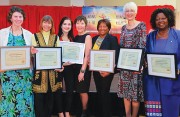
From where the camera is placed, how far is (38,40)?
2.89m

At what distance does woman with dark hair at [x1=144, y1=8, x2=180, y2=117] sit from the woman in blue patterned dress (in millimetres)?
1462

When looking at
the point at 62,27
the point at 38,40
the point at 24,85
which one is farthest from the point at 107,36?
the point at 24,85

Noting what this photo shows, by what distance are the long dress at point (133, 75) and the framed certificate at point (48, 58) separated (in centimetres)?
83

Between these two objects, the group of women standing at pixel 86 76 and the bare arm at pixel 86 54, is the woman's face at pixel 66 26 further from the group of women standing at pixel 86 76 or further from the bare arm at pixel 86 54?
the bare arm at pixel 86 54

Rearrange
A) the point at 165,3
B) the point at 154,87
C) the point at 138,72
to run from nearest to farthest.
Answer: the point at 154,87 → the point at 138,72 → the point at 165,3

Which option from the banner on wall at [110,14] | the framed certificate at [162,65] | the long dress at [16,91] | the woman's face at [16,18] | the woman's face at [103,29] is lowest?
the long dress at [16,91]

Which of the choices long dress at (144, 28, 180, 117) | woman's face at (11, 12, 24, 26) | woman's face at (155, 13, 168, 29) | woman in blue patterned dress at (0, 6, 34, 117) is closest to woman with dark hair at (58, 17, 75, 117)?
woman in blue patterned dress at (0, 6, 34, 117)

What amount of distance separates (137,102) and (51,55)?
1.24 m

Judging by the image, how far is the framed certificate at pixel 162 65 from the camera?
2.41 metres

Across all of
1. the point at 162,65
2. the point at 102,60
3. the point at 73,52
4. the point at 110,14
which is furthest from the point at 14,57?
the point at 110,14

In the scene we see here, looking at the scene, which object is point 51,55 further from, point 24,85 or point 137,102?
point 137,102

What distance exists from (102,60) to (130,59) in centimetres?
42

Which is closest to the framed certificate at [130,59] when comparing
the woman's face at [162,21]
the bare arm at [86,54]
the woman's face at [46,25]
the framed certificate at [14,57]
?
the woman's face at [162,21]

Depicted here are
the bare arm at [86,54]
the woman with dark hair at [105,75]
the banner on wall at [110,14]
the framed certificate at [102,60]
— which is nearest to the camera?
the framed certificate at [102,60]
